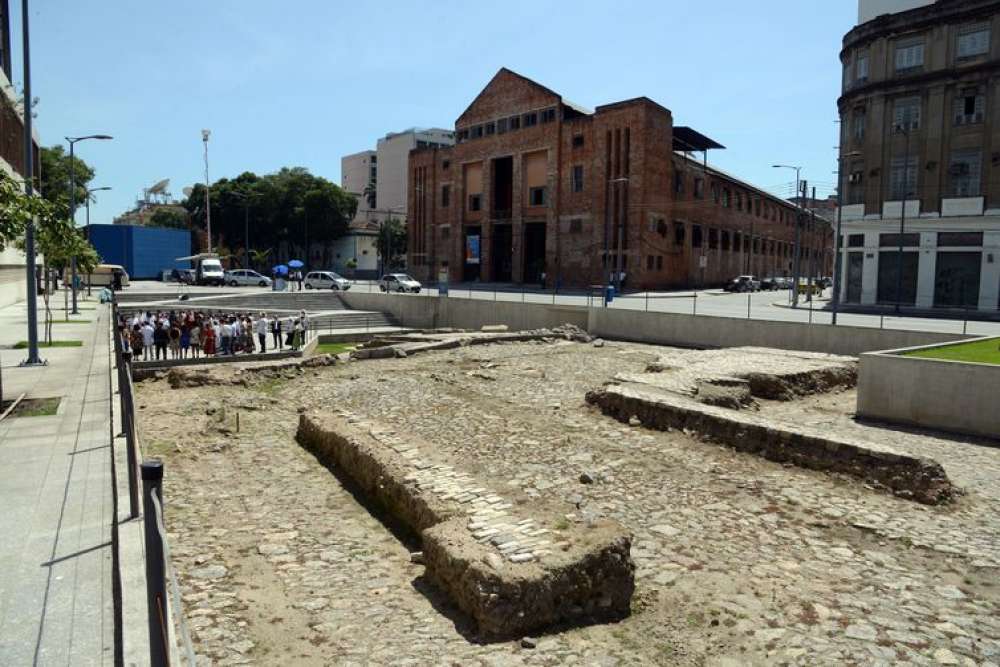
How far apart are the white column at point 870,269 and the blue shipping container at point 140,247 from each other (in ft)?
204

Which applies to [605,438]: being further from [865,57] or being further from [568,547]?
[865,57]

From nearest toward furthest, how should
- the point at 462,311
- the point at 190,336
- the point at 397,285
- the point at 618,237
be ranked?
1. the point at 190,336
2. the point at 462,311
3. the point at 397,285
4. the point at 618,237

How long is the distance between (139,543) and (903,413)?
50.9ft

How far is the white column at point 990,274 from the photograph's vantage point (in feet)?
124

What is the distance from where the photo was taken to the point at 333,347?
109ft

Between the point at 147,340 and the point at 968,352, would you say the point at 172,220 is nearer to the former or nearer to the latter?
the point at 147,340

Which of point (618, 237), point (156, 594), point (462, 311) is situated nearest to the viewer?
point (156, 594)

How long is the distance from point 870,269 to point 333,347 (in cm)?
3193

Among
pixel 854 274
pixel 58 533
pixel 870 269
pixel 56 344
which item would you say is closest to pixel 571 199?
pixel 854 274

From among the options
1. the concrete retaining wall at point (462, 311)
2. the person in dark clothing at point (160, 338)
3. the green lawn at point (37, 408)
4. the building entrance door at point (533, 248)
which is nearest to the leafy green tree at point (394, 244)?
the building entrance door at point (533, 248)

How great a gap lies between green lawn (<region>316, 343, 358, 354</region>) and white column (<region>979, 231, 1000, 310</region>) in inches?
1308

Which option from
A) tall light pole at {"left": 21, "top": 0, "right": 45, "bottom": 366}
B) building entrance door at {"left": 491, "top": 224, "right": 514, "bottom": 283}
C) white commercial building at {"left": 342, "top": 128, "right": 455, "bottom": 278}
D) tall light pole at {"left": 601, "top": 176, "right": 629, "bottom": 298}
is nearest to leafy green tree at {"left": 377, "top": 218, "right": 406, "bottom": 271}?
white commercial building at {"left": 342, "top": 128, "right": 455, "bottom": 278}

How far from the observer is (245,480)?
455 inches

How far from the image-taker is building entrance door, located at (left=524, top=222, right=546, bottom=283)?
62.3 meters
